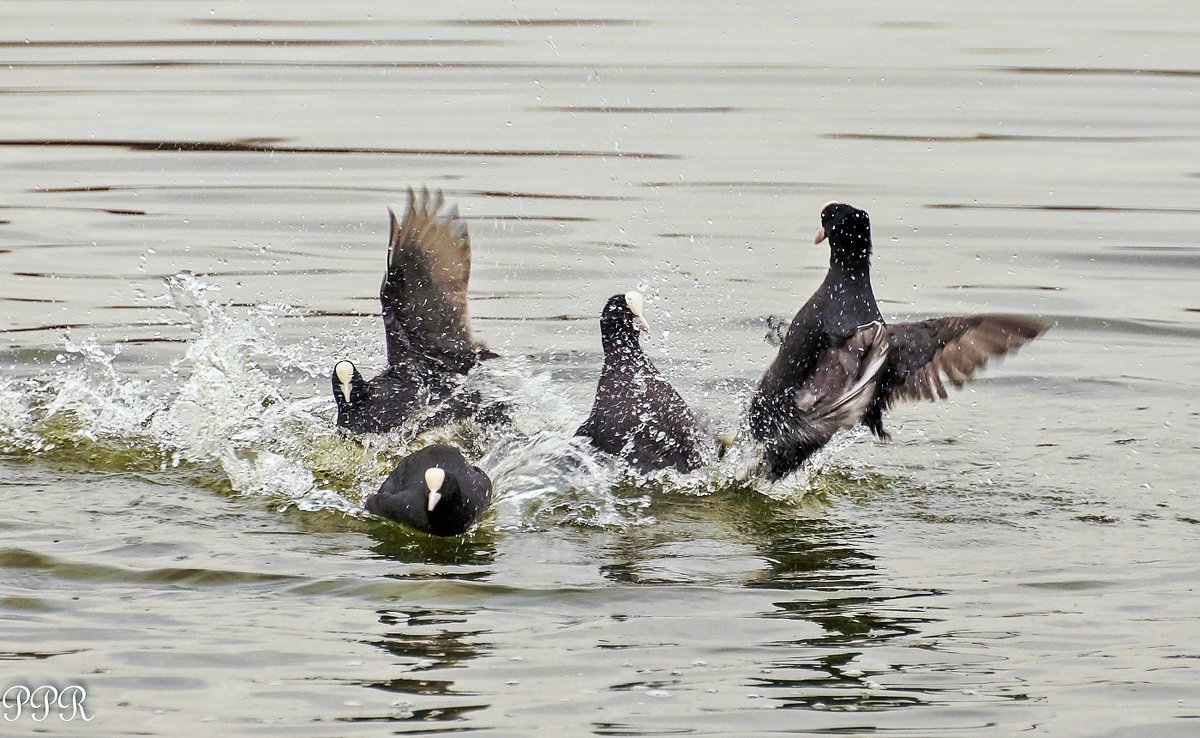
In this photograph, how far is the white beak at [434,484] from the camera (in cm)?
520

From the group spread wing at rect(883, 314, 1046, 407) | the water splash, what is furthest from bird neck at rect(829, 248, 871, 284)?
the water splash

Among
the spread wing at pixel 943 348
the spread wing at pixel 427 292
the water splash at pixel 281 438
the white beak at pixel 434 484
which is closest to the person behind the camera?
the white beak at pixel 434 484

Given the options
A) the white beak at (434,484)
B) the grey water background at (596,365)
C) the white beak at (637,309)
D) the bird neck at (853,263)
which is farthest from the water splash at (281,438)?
the bird neck at (853,263)

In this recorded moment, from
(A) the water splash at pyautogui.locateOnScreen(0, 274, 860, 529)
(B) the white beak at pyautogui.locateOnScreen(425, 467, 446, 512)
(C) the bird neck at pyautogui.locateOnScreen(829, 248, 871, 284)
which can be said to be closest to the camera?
(B) the white beak at pyautogui.locateOnScreen(425, 467, 446, 512)

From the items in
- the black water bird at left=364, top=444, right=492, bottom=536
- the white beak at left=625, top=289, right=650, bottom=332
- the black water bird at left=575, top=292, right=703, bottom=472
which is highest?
the white beak at left=625, top=289, right=650, bottom=332

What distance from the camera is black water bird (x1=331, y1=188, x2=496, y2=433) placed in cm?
643

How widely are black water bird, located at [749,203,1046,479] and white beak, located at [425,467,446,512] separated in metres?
1.23

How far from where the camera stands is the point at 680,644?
4.38m

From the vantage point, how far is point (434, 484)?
205 inches

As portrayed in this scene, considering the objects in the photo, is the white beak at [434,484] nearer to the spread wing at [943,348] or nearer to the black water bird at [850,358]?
the black water bird at [850,358]

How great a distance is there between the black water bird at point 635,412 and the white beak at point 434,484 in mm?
792

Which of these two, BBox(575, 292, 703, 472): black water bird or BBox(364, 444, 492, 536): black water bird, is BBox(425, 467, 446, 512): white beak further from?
BBox(575, 292, 703, 472): black water bird

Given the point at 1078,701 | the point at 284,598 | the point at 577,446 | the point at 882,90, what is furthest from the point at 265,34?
the point at 1078,701

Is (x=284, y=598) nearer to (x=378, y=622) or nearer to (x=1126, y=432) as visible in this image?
(x=378, y=622)
